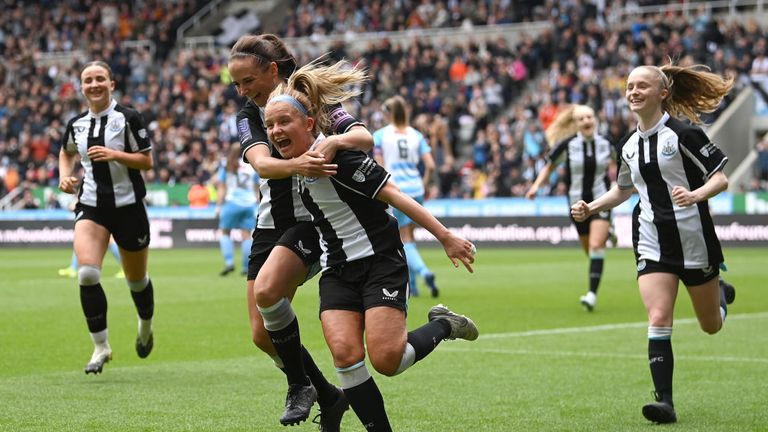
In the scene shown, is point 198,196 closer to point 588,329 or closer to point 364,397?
point 588,329

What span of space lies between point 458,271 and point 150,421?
14636 mm

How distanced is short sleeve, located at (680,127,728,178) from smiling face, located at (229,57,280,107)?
8.30 feet

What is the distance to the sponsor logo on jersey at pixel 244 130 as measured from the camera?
6.95 metres

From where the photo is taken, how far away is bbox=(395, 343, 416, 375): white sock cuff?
601 cm

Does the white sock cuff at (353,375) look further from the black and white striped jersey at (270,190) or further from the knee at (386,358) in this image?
the black and white striped jersey at (270,190)

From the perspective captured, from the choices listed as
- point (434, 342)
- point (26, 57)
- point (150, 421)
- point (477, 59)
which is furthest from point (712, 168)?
point (26, 57)

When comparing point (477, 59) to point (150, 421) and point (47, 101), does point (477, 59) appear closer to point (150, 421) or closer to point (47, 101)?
point (47, 101)

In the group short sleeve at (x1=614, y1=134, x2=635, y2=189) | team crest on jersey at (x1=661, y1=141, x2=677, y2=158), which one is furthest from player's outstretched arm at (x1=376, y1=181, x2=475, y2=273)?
short sleeve at (x1=614, y1=134, x2=635, y2=189)

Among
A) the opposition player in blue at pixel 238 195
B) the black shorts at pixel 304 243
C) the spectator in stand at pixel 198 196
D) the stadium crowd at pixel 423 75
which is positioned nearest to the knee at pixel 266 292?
the black shorts at pixel 304 243

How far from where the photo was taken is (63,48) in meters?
46.8

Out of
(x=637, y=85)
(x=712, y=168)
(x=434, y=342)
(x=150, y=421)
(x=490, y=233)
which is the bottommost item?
(x=490, y=233)

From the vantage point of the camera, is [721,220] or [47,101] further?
[47,101]

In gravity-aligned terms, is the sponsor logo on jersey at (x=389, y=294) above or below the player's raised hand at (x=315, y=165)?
below

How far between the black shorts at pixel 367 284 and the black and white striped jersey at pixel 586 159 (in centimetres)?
905
